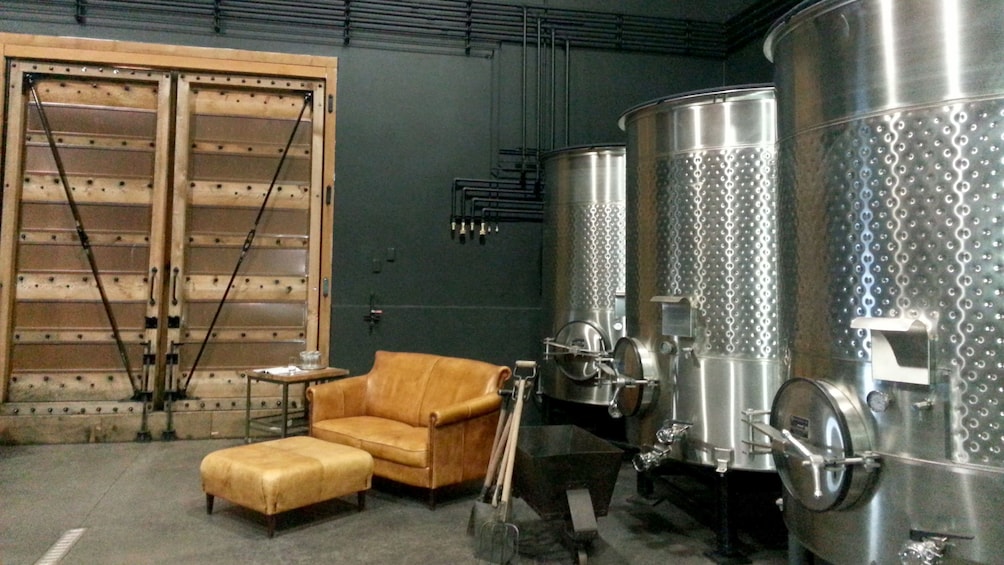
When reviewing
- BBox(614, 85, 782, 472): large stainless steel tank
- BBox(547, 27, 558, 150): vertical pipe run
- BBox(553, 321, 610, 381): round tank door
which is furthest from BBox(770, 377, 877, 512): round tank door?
BBox(547, 27, 558, 150): vertical pipe run

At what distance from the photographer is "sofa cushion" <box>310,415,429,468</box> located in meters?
3.48

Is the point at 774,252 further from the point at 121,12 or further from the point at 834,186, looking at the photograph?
the point at 121,12

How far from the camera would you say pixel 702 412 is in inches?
109

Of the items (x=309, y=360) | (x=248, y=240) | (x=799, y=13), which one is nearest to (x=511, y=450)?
(x=799, y=13)

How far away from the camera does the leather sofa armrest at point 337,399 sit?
3988 mm

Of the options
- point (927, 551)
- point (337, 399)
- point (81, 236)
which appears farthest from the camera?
point (81, 236)

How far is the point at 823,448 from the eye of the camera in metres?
1.83

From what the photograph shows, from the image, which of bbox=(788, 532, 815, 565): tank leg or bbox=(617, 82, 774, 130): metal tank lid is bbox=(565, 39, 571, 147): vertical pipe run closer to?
bbox=(617, 82, 774, 130): metal tank lid

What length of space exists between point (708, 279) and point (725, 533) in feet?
3.95

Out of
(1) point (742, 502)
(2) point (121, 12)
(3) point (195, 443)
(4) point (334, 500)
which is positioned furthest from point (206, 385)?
(1) point (742, 502)

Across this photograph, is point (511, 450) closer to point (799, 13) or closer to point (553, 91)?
point (799, 13)

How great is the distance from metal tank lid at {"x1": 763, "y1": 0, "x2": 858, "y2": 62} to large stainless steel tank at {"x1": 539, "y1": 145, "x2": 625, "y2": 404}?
1.98 metres

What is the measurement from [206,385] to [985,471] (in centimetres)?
524

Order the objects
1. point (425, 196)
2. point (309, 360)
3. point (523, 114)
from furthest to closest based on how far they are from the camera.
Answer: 1. point (523, 114)
2. point (425, 196)
3. point (309, 360)
